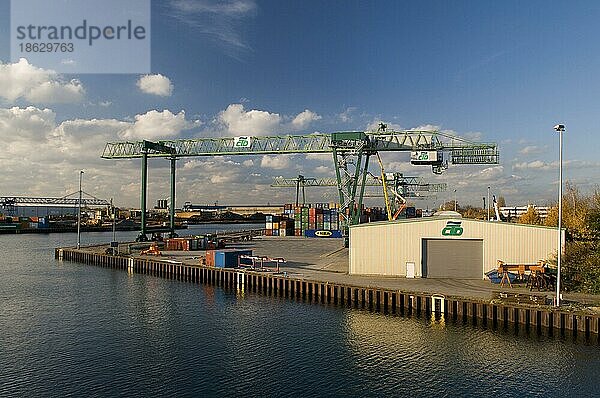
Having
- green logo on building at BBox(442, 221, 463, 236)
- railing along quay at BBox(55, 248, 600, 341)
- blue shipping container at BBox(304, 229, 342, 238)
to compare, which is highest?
green logo on building at BBox(442, 221, 463, 236)

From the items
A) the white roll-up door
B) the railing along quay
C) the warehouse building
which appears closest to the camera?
the railing along quay

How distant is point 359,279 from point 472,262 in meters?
8.55

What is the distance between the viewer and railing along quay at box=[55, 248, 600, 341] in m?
26.0

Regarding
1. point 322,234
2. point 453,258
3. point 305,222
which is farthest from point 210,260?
point 305,222

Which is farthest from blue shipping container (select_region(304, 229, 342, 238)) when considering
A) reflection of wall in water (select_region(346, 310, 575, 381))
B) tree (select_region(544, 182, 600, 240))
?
reflection of wall in water (select_region(346, 310, 575, 381))

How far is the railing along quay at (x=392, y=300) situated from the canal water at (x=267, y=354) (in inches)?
49.1

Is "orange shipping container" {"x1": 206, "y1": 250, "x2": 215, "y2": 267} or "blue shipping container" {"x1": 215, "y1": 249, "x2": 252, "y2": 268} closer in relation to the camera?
"blue shipping container" {"x1": 215, "y1": 249, "x2": 252, "y2": 268}

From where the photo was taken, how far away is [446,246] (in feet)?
121

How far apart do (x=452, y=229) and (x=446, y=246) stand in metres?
1.40

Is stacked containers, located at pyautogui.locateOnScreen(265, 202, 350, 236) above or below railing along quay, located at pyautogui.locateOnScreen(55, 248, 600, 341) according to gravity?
above

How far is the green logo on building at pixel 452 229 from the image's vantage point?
36562 millimetres

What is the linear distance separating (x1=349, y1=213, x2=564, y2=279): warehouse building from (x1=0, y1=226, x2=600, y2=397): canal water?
7499 millimetres

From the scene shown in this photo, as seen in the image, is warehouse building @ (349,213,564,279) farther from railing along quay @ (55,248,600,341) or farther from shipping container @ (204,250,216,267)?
shipping container @ (204,250,216,267)

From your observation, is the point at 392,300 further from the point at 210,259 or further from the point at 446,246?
the point at 210,259
